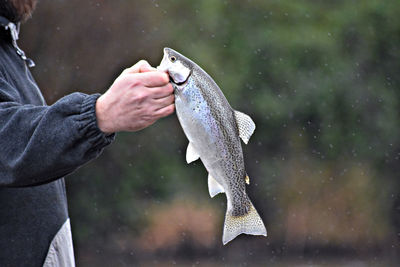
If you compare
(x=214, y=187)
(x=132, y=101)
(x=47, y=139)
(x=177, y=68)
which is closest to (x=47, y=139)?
(x=47, y=139)

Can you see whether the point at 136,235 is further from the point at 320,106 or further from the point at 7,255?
the point at 7,255

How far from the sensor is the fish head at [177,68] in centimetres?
173

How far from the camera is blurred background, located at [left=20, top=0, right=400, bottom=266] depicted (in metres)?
8.65

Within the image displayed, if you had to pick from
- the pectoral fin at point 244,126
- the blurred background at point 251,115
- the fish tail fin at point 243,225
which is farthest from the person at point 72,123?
the blurred background at point 251,115

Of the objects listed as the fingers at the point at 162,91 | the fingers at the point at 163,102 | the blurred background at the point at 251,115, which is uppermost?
the fingers at the point at 162,91

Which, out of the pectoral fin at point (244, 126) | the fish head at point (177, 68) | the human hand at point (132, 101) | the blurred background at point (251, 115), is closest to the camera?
the human hand at point (132, 101)

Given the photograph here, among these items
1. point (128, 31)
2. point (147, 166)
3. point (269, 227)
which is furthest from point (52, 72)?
point (269, 227)

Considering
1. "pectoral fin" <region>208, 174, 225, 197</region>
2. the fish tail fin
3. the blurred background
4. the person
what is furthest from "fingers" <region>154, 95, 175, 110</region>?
the blurred background

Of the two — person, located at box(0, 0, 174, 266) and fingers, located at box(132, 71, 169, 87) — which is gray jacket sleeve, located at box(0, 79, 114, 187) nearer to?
person, located at box(0, 0, 174, 266)

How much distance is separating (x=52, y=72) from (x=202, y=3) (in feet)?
7.38

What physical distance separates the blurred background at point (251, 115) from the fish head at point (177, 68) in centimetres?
683

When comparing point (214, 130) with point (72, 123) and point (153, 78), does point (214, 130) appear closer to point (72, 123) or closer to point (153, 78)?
point (153, 78)

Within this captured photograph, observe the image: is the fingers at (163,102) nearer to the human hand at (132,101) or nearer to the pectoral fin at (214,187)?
the human hand at (132,101)

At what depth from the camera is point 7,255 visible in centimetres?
193
